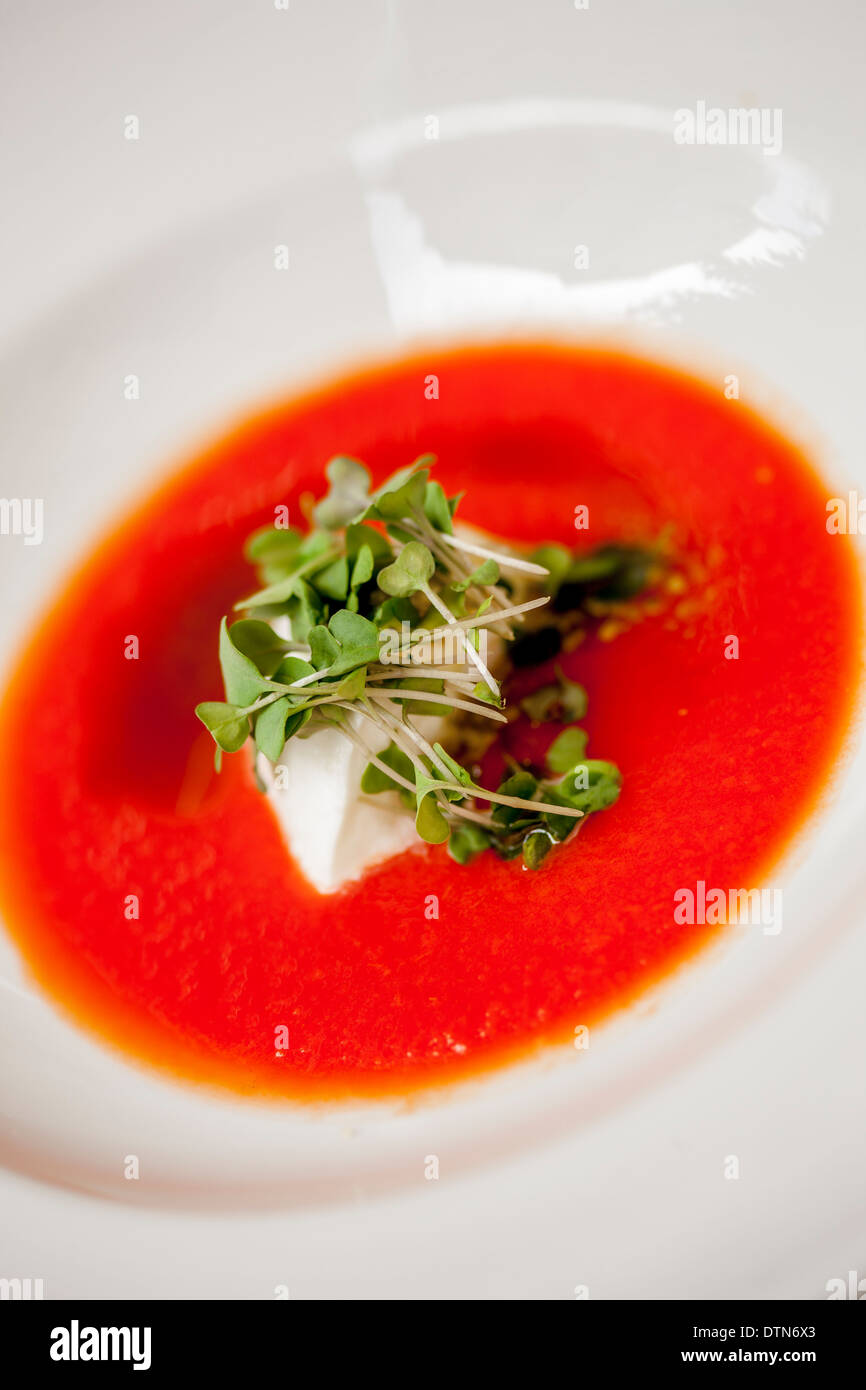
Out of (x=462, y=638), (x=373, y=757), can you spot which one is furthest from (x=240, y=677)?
(x=462, y=638)

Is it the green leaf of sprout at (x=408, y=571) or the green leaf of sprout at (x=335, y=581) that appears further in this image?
the green leaf of sprout at (x=335, y=581)

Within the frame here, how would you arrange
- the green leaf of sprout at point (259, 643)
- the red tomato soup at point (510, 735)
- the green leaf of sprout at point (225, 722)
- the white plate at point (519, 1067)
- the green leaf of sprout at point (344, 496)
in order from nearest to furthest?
1. the white plate at point (519, 1067)
2. the red tomato soup at point (510, 735)
3. the green leaf of sprout at point (225, 722)
4. the green leaf of sprout at point (259, 643)
5. the green leaf of sprout at point (344, 496)

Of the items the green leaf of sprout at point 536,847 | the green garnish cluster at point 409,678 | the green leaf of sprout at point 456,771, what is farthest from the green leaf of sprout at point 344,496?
the green leaf of sprout at point 536,847

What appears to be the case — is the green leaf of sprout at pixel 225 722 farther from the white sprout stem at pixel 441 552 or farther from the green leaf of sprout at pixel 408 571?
the white sprout stem at pixel 441 552

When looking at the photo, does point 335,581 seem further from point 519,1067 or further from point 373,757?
point 519,1067

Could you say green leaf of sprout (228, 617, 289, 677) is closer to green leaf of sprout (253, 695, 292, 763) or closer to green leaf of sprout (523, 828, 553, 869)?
green leaf of sprout (253, 695, 292, 763)

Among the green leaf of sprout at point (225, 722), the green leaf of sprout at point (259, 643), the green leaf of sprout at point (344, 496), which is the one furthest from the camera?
the green leaf of sprout at point (344, 496)

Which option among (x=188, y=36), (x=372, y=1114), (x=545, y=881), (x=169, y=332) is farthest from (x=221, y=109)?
(x=372, y=1114)
